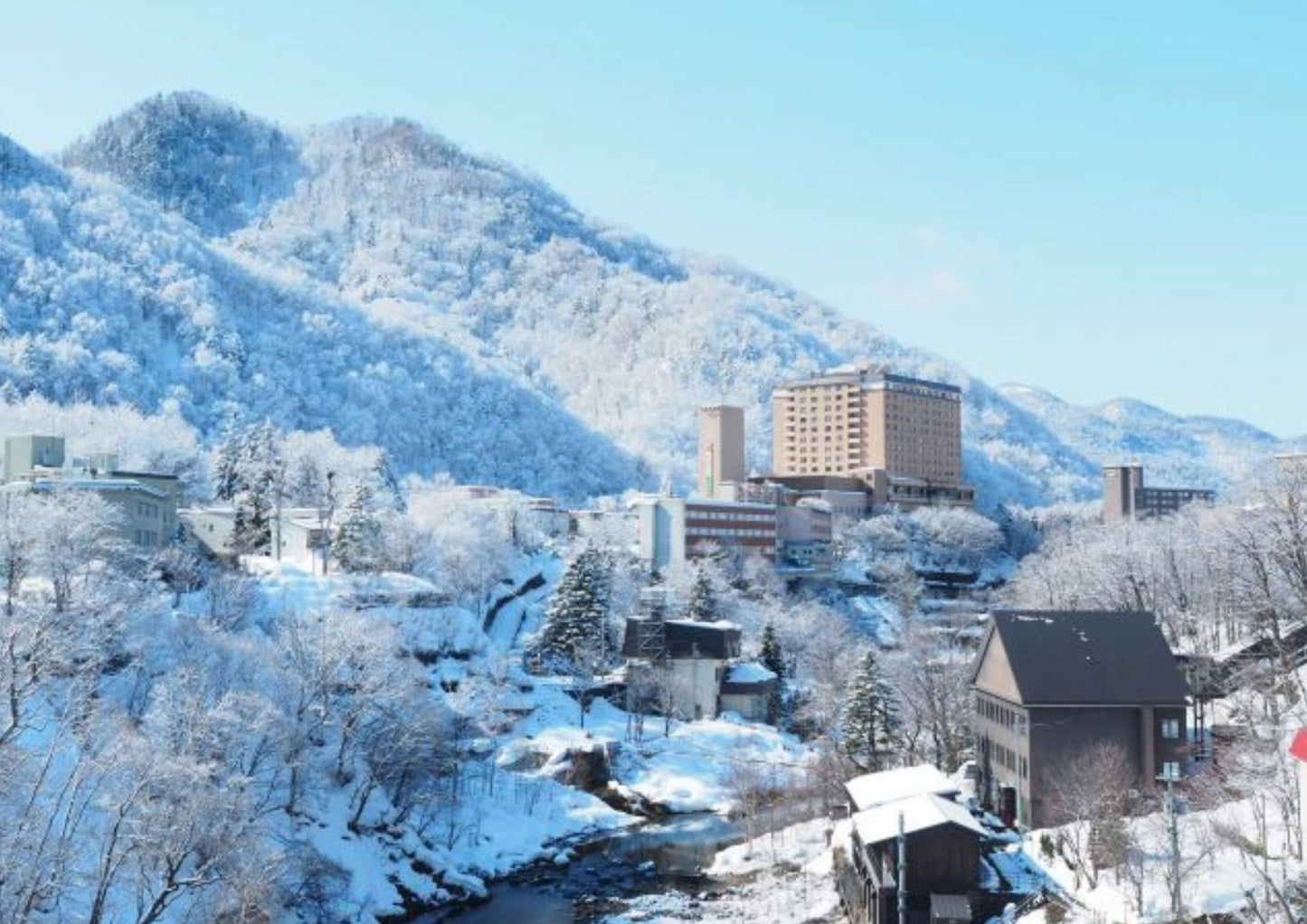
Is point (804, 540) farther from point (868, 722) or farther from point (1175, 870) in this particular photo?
point (1175, 870)

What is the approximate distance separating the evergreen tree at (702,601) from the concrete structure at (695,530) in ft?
56.4

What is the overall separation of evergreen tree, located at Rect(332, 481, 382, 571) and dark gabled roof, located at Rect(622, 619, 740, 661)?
47.2 ft

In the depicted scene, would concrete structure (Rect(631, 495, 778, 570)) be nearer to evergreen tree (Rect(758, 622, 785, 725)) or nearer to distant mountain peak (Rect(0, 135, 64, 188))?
evergreen tree (Rect(758, 622, 785, 725))

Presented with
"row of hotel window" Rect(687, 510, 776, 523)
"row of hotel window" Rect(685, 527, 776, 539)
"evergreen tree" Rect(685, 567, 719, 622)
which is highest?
"row of hotel window" Rect(687, 510, 776, 523)

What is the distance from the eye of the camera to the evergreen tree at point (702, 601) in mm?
76875

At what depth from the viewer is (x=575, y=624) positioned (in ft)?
221

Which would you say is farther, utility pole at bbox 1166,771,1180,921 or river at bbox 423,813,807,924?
river at bbox 423,813,807,924

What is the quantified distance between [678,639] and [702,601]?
1006cm

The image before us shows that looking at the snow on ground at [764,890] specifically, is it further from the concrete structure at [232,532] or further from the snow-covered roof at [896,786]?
the concrete structure at [232,532]

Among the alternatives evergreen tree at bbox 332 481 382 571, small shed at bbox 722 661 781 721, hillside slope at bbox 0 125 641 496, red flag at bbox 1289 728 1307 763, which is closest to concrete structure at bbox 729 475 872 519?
hillside slope at bbox 0 125 641 496

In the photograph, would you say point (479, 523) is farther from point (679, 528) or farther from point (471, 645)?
point (471, 645)

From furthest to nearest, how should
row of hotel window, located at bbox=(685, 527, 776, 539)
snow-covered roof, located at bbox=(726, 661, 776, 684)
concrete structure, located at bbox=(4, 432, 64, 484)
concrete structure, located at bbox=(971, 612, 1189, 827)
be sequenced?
row of hotel window, located at bbox=(685, 527, 776, 539), snow-covered roof, located at bbox=(726, 661, 776, 684), concrete structure, located at bbox=(4, 432, 64, 484), concrete structure, located at bbox=(971, 612, 1189, 827)

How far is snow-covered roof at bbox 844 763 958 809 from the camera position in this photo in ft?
116

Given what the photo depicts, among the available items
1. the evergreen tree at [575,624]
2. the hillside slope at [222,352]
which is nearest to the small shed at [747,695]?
the evergreen tree at [575,624]
